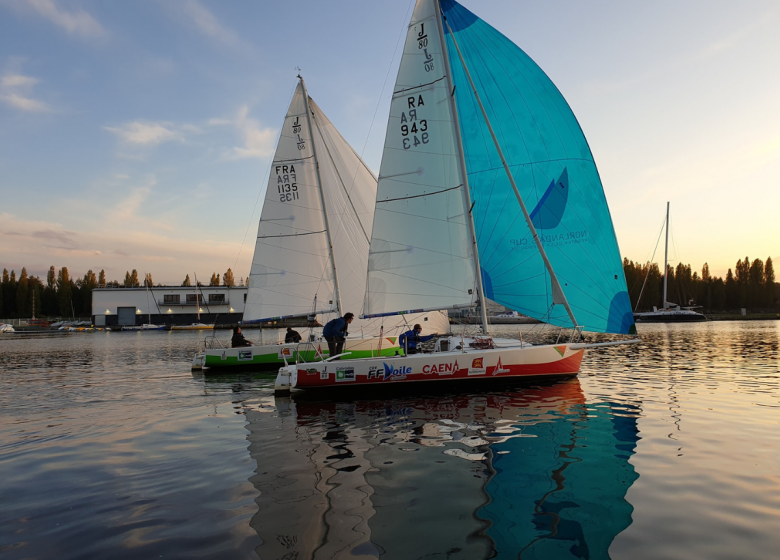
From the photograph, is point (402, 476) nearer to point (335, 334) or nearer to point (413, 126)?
point (335, 334)

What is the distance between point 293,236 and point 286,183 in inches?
108

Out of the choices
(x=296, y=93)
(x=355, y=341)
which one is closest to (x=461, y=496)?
(x=355, y=341)

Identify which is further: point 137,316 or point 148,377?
point 137,316

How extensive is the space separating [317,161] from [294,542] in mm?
21862

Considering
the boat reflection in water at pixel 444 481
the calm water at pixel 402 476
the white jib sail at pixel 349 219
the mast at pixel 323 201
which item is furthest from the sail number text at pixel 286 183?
the boat reflection in water at pixel 444 481

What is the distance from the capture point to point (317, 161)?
83.6 feet

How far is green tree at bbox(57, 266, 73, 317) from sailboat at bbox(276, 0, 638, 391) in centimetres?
14880

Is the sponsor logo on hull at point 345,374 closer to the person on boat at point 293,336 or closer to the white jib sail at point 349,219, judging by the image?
the person on boat at point 293,336

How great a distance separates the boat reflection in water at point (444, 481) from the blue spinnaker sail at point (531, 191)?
480 cm

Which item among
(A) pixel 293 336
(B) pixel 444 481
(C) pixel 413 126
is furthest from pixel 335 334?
(B) pixel 444 481

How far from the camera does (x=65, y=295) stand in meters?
138

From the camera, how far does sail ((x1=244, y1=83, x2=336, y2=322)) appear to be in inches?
1000

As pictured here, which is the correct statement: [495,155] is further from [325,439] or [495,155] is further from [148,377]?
[148,377]

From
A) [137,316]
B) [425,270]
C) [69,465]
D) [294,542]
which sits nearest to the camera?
[294,542]
